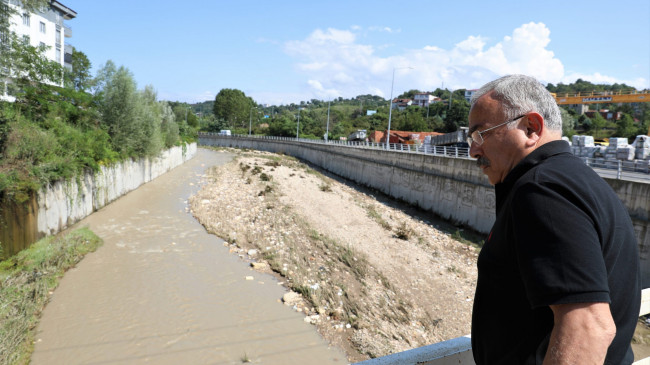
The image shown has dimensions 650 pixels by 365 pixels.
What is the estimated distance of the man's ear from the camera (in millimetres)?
1540

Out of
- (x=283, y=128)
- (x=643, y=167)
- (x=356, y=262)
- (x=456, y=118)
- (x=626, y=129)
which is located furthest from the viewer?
(x=283, y=128)

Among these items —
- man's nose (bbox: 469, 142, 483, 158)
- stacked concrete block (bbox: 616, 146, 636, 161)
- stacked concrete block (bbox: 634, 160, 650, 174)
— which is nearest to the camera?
man's nose (bbox: 469, 142, 483, 158)

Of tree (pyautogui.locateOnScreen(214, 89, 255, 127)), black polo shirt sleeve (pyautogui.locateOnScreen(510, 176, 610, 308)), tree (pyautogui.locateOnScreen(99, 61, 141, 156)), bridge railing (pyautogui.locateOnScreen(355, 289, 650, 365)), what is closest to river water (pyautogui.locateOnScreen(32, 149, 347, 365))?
bridge railing (pyautogui.locateOnScreen(355, 289, 650, 365))

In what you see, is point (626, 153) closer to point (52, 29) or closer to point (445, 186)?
point (445, 186)

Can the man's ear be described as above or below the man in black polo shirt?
above

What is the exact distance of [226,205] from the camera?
2194 cm

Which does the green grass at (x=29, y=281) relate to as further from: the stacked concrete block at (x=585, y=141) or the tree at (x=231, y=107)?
the tree at (x=231, y=107)

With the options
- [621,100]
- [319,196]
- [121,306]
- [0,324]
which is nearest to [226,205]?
[319,196]

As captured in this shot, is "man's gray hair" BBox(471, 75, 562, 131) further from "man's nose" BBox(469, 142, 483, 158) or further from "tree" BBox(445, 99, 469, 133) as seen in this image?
"tree" BBox(445, 99, 469, 133)

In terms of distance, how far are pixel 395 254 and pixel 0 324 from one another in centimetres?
1169

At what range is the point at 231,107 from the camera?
389 ft

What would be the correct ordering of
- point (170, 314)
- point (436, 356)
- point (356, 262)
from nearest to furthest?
point (436, 356) < point (170, 314) < point (356, 262)

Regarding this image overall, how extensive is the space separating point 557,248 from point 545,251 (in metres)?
0.03

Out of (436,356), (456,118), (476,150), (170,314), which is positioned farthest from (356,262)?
(456,118)
